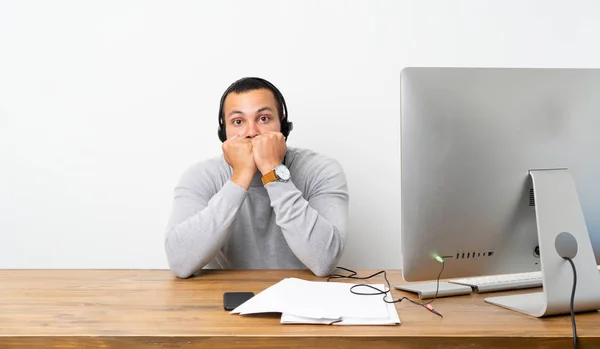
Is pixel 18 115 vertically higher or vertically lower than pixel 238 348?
higher

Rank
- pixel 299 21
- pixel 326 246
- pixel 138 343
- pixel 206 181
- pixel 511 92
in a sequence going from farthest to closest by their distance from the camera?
pixel 299 21
pixel 206 181
pixel 326 246
pixel 511 92
pixel 138 343

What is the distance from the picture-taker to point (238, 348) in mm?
1070

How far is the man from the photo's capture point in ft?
5.33

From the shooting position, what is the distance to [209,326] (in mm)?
1129

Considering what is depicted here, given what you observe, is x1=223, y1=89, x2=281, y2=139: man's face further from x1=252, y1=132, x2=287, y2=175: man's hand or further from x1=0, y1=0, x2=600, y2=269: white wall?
x1=0, y1=0, x2=600, y2=269: white wall

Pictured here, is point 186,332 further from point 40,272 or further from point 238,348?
point 40,272

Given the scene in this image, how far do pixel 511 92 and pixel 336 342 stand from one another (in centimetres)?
57

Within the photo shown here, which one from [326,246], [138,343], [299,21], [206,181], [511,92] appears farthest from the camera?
[299,21]

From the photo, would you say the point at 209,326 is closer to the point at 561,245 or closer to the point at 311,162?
the point at 561,245

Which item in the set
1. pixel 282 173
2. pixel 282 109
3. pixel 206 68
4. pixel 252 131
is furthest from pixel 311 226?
pixel 206 68

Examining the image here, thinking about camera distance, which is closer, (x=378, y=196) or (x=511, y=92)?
(x=511, y=92)

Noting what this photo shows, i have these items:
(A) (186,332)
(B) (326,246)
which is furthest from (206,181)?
(A) (186,332)

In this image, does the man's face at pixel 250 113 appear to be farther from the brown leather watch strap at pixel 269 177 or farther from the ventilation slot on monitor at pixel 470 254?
the ventilation slot on monitor at pixel 470 254

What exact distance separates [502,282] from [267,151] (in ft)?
2.35
